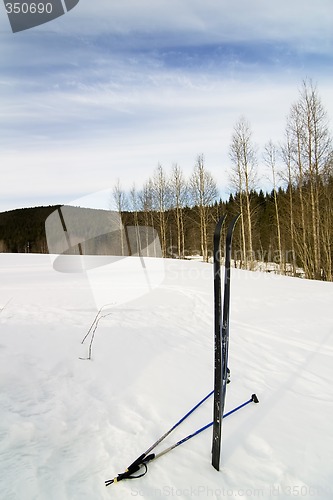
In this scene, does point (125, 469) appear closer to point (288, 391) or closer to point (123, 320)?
point (288, 391)

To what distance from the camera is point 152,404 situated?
118 inches

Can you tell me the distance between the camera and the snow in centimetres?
205

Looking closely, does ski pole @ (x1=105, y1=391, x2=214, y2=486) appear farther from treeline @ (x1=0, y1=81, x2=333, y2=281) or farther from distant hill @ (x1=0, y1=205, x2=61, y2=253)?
distant hill @ (x1=0, y1=205, x2=61, y2=253)

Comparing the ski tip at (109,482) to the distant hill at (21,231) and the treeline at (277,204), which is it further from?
the distant hill at (21,231)

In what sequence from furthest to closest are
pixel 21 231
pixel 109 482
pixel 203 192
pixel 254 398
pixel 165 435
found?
pixel 21 231 < pixel 203 192 < pixel 254 398 < pixel 165 435 < pixel 109 482

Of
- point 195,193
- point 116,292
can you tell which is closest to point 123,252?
point 195,193

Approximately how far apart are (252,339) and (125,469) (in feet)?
12.4

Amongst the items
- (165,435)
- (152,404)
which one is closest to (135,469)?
(165,435)

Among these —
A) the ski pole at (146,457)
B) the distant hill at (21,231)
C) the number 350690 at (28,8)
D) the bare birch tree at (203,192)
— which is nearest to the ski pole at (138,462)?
the ski pole at (146,457)

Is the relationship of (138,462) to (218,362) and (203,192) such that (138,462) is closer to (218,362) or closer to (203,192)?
(218,362)

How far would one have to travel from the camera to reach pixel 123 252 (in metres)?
25.6

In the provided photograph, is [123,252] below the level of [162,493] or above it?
above

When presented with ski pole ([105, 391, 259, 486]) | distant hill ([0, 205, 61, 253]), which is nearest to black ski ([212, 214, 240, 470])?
ski pole ([105, 391, 259, 486])

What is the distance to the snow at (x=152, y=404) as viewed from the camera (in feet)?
6.73
